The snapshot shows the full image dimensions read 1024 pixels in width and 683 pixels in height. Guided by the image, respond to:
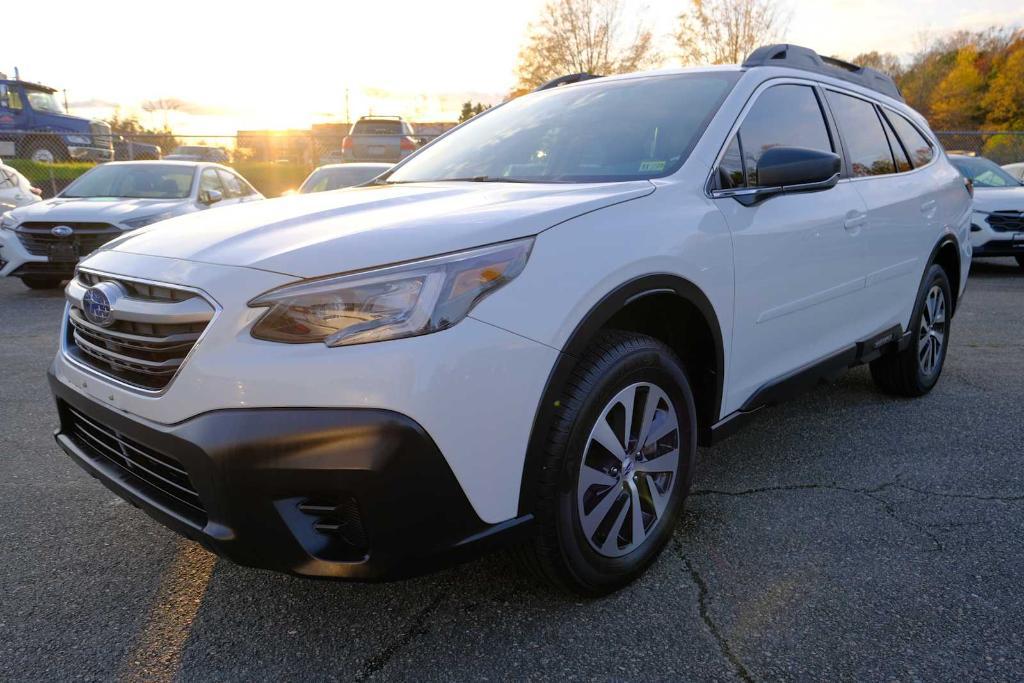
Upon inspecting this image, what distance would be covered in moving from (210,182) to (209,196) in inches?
19.9

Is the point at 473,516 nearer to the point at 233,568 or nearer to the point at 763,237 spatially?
the point at 233,568

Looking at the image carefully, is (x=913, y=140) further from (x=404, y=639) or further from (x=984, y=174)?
(x=984, y=174)

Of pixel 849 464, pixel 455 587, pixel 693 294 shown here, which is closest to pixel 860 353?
pixel 849 464

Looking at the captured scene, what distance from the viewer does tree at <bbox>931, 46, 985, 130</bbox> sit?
154 feet

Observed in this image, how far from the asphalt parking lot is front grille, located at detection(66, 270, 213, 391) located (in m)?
0.77

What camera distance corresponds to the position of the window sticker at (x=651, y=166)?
271 cm

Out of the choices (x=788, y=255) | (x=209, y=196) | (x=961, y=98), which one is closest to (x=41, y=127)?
(x=209, y=196)

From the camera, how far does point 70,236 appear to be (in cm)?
820

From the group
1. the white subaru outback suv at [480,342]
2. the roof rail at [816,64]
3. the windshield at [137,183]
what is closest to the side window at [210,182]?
the windshield at [137,183]

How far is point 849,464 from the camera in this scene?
352 centimetres

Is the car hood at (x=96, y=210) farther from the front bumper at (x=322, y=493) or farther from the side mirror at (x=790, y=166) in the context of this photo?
the side mirror at (x=790, y=166)

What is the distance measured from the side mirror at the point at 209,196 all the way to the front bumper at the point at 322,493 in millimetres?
7840

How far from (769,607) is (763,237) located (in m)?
1.27

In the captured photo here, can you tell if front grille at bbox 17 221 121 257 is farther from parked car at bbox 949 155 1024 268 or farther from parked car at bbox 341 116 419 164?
parked car at bbox 949 155 1024 268
